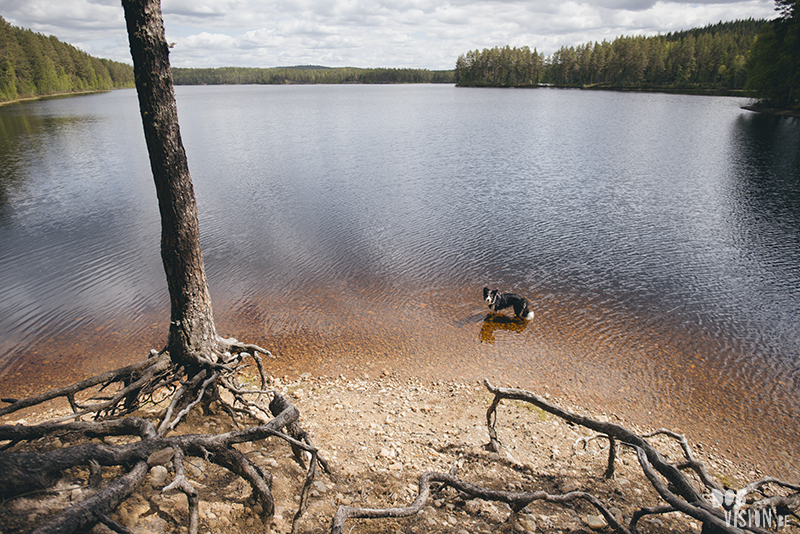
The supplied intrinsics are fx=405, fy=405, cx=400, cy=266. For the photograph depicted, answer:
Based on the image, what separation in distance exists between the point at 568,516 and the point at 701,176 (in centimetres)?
3413

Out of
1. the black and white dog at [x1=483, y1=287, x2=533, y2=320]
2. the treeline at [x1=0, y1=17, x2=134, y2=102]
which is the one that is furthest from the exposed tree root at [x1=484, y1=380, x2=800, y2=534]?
the treeline at [x1=0, y1=17, x2=134, y2=102]

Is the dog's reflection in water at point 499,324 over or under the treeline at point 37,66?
under

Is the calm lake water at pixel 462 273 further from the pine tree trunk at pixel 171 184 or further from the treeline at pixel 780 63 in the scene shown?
the treeline at pixel 780 63

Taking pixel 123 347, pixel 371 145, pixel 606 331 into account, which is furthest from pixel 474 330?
pixel 371 145

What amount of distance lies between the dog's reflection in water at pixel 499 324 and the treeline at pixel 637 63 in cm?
13388

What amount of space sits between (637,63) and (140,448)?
169120mm

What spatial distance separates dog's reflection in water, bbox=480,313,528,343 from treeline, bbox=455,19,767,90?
133879mm

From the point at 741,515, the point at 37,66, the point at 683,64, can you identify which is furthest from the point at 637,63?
the point at 37,66

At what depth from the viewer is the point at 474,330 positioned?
493 inches

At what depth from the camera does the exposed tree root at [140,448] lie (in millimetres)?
3387

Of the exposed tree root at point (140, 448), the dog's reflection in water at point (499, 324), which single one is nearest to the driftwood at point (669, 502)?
the exposed tree root at point (140, 448)

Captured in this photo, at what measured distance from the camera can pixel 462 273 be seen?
16.2m

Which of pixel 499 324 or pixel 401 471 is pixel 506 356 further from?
pixel 401 471

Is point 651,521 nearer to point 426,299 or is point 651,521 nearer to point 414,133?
point 426,299
